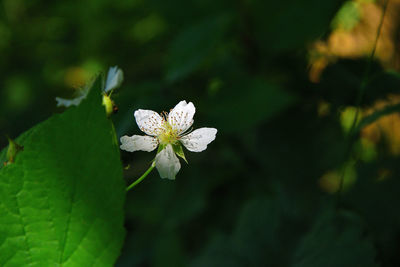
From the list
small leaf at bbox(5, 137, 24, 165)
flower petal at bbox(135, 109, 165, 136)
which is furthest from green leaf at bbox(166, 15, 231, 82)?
small leaf at bbox(5, 137, 24, 165)

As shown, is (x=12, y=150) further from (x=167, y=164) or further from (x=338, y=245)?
(x=338, y=245)

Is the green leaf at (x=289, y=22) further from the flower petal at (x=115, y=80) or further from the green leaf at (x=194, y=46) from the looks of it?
the flower petal at (x=115, y=80)

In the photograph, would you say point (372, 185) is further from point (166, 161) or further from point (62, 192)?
point (62, 192)

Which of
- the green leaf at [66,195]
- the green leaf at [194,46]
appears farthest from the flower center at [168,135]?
the green leaf at [194,46]

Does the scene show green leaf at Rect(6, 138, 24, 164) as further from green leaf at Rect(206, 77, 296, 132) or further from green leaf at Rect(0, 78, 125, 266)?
green leaf at Rect(206, 77, 296, 132)

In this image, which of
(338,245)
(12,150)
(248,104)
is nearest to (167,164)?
(12,150)

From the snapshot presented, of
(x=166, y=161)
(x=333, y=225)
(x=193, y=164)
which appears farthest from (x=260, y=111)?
(x=166, y=161)
